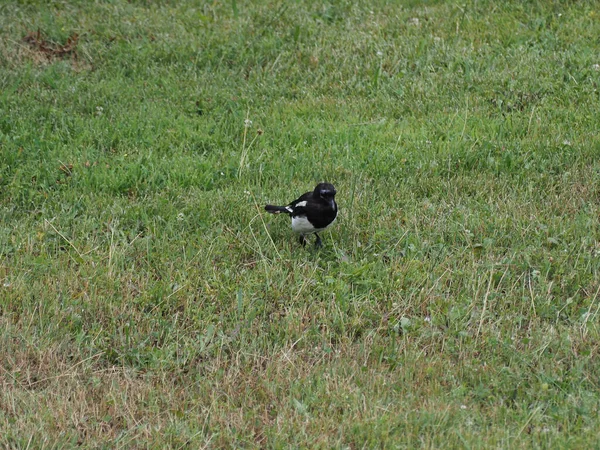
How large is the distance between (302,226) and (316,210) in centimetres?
21

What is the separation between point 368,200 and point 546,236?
1.44 meters

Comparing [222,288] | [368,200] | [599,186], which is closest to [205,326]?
[222,288]

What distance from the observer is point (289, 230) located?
6.84 m

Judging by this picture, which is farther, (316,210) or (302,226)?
(302,226)

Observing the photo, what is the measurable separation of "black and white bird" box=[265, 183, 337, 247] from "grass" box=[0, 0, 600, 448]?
0.21 meters

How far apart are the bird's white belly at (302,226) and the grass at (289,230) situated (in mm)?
151

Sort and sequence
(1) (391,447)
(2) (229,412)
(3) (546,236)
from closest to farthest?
1. (1) (391,447)
2. (2) (229,412)
3. (3) (546,236)

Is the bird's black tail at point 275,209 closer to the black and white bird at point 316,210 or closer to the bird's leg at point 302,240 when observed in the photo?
the black and white bird at point 316,210

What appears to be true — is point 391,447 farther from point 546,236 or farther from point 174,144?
point 174,144

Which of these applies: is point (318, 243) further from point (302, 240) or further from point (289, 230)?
point (289, 230)

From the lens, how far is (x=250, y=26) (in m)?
10.6

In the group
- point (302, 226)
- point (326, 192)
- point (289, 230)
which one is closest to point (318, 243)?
point (302, 226)

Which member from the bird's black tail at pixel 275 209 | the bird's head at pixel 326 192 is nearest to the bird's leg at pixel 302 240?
the bird's black tail at pixel 275 209

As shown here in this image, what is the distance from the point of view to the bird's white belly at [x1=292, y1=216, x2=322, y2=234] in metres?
6.32
